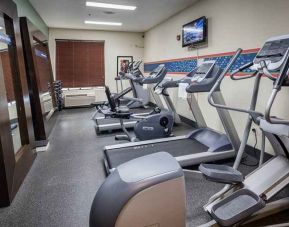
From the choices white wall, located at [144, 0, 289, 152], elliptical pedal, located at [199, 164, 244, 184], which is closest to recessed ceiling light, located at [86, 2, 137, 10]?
white wall, located at [144, 0, 289, 152]

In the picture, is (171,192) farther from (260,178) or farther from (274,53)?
(274,53)

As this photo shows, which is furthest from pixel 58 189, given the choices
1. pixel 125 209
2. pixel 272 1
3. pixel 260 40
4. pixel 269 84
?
pixel 272 1

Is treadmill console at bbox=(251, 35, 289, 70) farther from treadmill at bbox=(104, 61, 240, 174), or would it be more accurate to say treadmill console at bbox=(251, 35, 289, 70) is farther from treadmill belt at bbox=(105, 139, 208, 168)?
treadmill belt at bbox=(105, 139, 208, 168)

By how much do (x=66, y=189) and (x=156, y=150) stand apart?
1.28 m

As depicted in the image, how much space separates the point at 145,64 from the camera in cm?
834

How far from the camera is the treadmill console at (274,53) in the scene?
1882mm

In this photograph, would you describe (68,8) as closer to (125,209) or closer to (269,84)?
(269,84)

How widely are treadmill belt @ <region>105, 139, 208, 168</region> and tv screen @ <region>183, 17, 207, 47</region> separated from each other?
213 centimetres

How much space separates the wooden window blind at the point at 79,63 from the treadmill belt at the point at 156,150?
5.23 metres

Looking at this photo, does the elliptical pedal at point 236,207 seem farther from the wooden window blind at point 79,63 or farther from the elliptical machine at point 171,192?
the wooden window blind at point 79,63

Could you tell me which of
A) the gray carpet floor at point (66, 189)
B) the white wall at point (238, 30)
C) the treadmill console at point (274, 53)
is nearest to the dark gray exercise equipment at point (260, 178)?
the treadmill console at point (274, 53)

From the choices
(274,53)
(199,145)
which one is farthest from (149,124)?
(274,53)

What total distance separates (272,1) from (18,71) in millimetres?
3429

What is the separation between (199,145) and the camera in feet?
11.1
